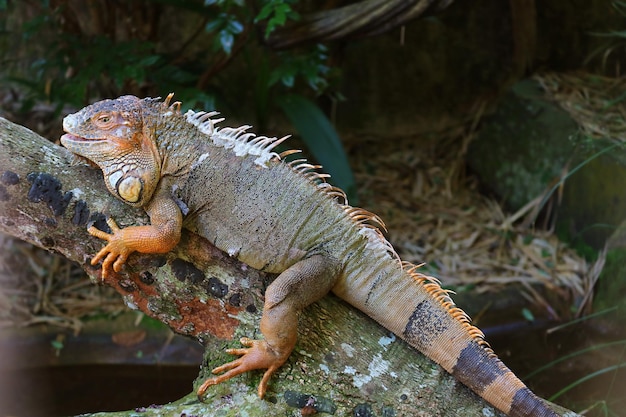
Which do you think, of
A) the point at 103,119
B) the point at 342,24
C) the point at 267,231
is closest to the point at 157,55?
the point at 342,24

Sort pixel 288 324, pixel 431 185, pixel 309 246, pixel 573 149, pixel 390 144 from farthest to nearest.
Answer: pixel 390 144
pixel 431 185
pixel 573 149
pixel 309 246
pixel 288 324

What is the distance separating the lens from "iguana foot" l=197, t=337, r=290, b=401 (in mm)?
2439

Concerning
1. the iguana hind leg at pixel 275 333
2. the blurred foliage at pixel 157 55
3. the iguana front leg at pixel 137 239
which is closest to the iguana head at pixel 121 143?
the iguana front leg at pixel 137 239

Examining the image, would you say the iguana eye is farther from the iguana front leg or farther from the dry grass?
the dry grass

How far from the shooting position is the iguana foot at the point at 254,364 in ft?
8.00

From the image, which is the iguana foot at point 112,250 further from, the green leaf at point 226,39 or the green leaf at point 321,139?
the green leaf at point 321,139

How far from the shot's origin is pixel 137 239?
2.47 meters

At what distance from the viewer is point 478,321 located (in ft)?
15.9

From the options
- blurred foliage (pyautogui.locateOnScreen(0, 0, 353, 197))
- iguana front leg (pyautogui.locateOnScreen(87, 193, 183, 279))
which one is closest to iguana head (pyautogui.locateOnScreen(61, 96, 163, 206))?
iguana front leg (pyautogui.locateOnScreen(87, 193, 183, 279))

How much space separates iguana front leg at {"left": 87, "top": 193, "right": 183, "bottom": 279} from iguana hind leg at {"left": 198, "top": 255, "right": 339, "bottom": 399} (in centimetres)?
44

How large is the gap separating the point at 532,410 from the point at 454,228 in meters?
3.45

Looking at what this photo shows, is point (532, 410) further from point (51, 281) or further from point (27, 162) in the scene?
point (51, 281)

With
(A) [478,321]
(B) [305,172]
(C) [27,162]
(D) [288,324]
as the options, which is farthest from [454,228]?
(C) [27,162]

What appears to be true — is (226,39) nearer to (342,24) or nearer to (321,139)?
(342,24)
